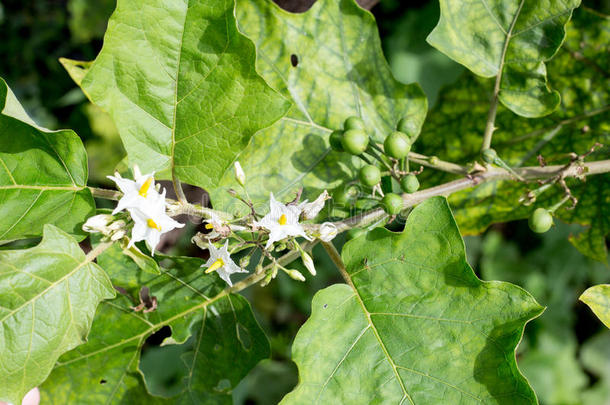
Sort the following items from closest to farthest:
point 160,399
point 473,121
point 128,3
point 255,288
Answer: point 128,3 < point 160,399 < point 473,121 < point 255,288

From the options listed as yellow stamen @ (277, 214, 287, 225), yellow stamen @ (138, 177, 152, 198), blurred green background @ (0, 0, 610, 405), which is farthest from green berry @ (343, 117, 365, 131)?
blurred green background @ (0, 0, 610, 405)

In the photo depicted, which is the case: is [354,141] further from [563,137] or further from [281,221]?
[563,137]

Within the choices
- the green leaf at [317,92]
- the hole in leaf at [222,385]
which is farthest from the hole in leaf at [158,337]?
the green leaf at [317,92]

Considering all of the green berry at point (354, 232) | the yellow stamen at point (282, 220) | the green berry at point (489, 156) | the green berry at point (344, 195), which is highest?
the yellow stamen at point (282, 220)

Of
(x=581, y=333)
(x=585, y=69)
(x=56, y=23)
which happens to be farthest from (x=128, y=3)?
(x=581, y=333)

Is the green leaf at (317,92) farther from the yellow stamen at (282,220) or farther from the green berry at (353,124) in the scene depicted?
the yellow stamen at (282,220)

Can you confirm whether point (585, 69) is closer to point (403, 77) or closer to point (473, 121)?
point (473, 121)
